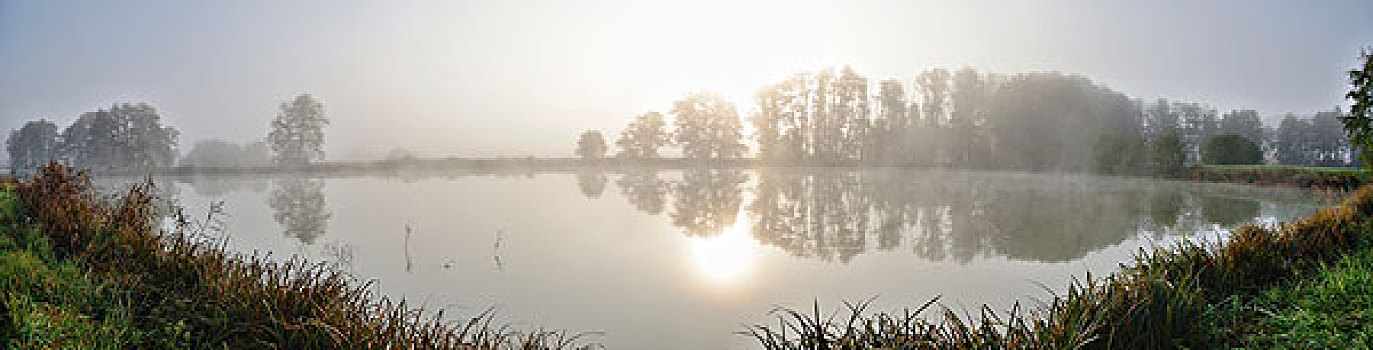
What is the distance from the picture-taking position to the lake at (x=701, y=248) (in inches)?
198

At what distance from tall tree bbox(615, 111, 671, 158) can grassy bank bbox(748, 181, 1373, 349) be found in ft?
126

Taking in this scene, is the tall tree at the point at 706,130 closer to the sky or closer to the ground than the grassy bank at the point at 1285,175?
closer to the sky

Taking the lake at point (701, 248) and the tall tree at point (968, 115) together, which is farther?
the tall tree at point (968, 115)

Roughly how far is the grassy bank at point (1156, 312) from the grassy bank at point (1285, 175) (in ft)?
54.4

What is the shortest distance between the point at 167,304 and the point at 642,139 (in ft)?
130

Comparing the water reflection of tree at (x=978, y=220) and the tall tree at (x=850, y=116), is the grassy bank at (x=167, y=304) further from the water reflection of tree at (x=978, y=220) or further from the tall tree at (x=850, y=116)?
the tall tree at (x=850, y=116)

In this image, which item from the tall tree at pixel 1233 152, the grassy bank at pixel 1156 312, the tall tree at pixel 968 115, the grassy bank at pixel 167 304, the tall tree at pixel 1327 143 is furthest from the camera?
the tall tree at pixel 1327 143

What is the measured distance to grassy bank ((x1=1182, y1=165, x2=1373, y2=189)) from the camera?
55.5 feet

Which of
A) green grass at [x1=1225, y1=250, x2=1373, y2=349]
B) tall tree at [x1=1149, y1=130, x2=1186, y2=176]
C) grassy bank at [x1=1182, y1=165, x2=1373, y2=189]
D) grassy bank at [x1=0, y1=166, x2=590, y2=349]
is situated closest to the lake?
grassy bank at [x1=0, y1=166, x2=590, y2=349]

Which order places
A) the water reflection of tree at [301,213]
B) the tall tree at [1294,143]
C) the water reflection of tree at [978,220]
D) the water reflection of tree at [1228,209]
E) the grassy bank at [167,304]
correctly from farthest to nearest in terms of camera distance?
the tall tree at [1294,143], the water reflection of tree at [1228,209], the water reflection of tree at [301,213], the water reflection of tree at [978,220], the grassy bank at [167,304]

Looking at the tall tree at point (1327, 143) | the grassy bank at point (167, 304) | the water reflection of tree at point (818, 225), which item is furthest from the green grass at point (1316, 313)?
the tall tree at point (1327, 143)

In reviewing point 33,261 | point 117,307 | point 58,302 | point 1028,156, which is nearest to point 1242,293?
point 117,307

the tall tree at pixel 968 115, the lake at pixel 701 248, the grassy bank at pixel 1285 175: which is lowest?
the lake at pixel 701 248

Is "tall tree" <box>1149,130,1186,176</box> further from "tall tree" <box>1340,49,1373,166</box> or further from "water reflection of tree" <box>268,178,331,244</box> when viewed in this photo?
"water reflection of tree" <box>268,178,331,244</box>
